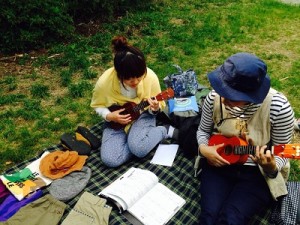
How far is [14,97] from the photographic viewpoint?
552 centimetres

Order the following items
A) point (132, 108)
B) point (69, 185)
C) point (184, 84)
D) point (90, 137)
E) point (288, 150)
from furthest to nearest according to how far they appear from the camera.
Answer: point (184, 84) → point (90, 137) → point (132, 108) → point (69, 185) → point (288, 150)

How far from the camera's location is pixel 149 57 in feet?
21.4

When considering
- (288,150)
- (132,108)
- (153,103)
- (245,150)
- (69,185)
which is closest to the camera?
(288,150)

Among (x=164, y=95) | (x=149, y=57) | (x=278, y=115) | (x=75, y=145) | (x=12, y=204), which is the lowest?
(x=12, y=204)

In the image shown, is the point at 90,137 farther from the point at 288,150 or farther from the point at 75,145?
the point at 288,150

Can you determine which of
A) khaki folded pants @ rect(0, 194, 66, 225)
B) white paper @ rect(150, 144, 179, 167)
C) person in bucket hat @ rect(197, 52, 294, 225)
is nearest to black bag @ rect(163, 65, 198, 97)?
white paper @ rect(150, 144, 179, 167)

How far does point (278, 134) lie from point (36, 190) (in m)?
2.41

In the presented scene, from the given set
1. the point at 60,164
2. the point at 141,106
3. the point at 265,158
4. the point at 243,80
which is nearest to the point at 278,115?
the point at 265,158

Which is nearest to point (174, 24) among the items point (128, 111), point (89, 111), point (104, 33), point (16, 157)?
point (104, 33)

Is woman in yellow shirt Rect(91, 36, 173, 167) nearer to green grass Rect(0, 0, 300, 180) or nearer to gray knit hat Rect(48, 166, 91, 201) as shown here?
gray knit hat Rect(48, 166, 91, 201)

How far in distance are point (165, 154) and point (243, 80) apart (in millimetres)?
1677

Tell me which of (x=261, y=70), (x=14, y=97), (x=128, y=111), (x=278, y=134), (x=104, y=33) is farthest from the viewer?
(x=104, y=33)

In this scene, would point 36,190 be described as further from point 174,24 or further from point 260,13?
point 260,13

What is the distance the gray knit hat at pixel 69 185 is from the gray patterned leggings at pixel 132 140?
300 millimetres
